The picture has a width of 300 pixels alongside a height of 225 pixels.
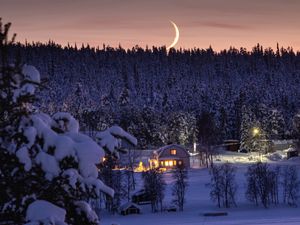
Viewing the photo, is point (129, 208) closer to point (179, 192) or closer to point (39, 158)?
point (179, 192)

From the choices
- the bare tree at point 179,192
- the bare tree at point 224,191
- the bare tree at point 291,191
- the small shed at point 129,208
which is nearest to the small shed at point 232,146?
the bare tree at point 291,191

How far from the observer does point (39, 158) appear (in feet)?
17.6

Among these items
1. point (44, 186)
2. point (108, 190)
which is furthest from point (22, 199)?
point (108, 190)

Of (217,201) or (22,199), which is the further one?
(217,201)

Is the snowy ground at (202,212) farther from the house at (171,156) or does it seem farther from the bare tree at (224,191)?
the house at (171,156)

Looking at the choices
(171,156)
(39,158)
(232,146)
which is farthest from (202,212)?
(232,146)

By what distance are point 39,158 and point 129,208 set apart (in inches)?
2221

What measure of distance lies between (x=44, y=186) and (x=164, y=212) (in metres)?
57.5

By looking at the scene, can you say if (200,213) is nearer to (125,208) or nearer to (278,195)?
(125,208)

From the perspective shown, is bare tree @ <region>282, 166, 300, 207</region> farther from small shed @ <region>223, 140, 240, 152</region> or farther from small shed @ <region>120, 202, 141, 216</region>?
small shed @ <region>223, 140, 240, 152</region>

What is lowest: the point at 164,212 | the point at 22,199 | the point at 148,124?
the point at 164,212

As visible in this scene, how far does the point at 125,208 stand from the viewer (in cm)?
6066

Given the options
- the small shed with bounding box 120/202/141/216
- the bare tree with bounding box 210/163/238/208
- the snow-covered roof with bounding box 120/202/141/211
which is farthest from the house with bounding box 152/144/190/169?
the snow-covered roof with bounding box 120/202/141/211

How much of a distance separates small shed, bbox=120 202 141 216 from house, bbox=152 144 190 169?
27699 millimetres
